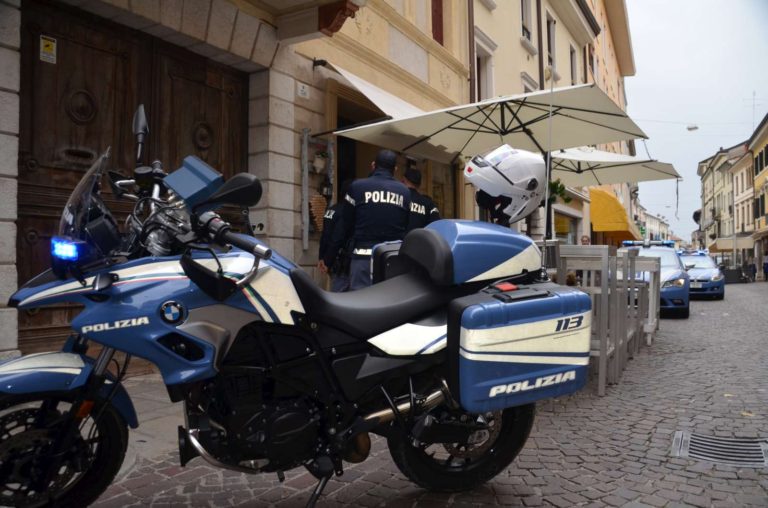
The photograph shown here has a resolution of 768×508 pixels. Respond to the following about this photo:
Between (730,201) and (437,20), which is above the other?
(730,201)

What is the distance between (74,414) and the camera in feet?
7.27

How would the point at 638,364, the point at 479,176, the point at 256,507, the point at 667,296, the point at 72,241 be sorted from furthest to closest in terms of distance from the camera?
the point at 667,296 < the point at 638,364 < the point at 479,176 < the point at 256,507 < the point at 72,241

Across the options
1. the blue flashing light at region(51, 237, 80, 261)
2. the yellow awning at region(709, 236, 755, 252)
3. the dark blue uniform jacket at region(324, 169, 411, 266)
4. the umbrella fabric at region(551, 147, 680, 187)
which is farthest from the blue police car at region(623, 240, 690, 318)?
the yellow awning at region(709, 236, 755, 252)

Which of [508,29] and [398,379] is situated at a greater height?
[508,29]


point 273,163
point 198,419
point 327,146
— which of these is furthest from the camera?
point 327,146

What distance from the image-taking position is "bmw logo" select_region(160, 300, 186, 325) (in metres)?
2.14

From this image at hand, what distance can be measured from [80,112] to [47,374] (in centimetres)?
385

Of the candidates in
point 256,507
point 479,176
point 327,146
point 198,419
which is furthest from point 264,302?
point 327,146

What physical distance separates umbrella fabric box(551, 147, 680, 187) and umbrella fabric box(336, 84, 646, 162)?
1830mm

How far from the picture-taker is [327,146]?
25.8 feet

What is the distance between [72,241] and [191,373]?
607mm

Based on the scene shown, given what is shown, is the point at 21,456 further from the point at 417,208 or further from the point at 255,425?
the point at 417,208

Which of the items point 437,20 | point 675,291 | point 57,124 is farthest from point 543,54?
point 57,124

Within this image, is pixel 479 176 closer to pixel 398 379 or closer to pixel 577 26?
pixel 398 379
